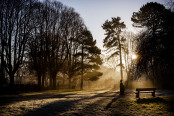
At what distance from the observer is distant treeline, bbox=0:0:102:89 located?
1859 centimetres

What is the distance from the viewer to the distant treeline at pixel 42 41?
18594mm

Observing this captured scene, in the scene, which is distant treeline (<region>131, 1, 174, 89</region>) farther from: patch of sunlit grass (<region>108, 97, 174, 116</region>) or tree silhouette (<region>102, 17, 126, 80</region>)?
tree silhouette (<region>102, 17, 126, 80</region>)

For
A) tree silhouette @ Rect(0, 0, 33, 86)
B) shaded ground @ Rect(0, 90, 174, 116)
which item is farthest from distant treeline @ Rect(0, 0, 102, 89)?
shaded ground @ Rect(0, 90, 174, 116)

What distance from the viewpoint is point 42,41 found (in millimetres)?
23891

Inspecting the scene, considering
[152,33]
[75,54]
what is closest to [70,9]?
[75,54]

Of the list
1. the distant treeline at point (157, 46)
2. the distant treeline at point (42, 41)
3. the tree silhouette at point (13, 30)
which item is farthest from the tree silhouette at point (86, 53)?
the distant treeline at point (157, 46)

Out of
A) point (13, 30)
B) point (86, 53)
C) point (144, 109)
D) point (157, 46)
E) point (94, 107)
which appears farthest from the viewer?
point (86, 53)

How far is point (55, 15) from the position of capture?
79.7 ft

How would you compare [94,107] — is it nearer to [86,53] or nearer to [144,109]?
[144,109]

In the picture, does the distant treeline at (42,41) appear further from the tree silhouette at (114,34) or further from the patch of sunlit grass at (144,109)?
the patch of sunlit grass at (144,109)

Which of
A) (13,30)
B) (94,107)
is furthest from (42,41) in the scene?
(94,107)

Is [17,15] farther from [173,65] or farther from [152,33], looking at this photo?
[173,65]

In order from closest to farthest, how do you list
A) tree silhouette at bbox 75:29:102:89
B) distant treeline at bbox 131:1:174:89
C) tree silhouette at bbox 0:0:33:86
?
distant treeline at bbox 131:1:174:89
tree silhouette at bbox 0:0:33:86
tree silhouette at bbox 75:29:102:89

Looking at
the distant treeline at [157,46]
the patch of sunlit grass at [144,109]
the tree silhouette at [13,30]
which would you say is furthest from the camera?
the tree silhouette at [13,30]
